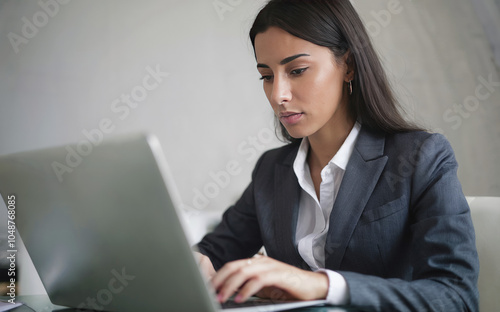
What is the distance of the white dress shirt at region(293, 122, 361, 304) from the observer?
4.16 feet

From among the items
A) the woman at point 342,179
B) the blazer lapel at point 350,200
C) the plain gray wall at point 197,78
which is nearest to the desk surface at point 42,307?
the woman at point 342,179

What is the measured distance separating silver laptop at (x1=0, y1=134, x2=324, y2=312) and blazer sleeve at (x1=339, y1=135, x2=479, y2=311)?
13cm

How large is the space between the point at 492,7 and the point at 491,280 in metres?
1.71

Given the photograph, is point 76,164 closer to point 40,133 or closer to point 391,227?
point 391,227

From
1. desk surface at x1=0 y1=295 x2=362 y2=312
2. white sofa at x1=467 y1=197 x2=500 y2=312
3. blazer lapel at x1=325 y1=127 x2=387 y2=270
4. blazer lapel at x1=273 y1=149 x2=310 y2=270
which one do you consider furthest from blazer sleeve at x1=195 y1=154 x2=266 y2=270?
white sofa at x1=467 y1=197 x2=500 y2=312

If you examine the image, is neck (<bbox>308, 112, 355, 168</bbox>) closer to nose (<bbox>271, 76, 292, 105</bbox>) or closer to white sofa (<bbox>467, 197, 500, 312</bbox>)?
nose (<bbox>271, 76, 292, 105</bbox>)

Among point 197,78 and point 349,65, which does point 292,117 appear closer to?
point 349,65

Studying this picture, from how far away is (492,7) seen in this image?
2.33 meters

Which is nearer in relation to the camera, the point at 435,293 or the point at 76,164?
the point at 76,164

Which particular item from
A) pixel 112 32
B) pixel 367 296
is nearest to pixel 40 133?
pixel 112 32

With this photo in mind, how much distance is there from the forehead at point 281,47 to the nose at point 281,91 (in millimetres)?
56

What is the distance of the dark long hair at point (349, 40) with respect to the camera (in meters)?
1.28

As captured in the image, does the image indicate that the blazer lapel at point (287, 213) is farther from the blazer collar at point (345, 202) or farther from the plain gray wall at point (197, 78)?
the plain gray wall at point (197, 78)

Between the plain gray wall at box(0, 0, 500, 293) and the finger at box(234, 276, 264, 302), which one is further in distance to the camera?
the plain gray wall at box(0, 0, 500, 293)
